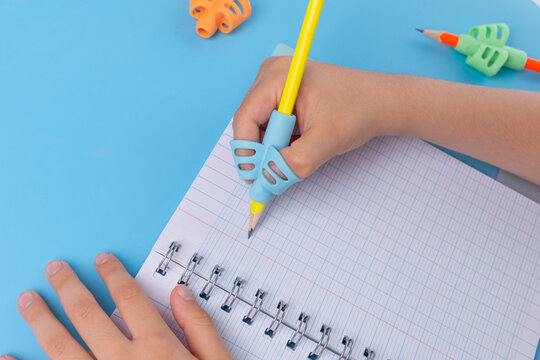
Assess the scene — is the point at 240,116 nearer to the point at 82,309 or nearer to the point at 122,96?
the point at 122,96

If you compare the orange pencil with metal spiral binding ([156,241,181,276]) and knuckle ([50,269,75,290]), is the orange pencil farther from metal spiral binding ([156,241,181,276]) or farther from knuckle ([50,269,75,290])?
knuckle ([50,269,75,290])

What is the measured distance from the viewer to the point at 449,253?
0.79 metres

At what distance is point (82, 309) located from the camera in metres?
0.64

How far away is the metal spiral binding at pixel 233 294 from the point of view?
68 centimetres

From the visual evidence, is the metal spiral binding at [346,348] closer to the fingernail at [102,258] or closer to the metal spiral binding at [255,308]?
the metal spiral binding at [255,308]

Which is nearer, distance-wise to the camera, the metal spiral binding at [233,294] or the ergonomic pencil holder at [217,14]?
the metal spiral binding at [233,294]

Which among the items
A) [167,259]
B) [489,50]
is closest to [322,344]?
[167,259]

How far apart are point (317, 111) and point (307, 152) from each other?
9 centimetres

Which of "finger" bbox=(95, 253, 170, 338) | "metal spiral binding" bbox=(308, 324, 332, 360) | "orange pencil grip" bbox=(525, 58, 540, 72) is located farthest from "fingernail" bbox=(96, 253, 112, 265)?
"orange pencil grip" bbox=(525, 58, 540, 72)

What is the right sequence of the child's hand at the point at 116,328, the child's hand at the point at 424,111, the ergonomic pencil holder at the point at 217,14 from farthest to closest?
the ergonomic pencil holder at the point at 217,14 → the child's hand at the point at 424,111 → the child's hand at the point at 116,328

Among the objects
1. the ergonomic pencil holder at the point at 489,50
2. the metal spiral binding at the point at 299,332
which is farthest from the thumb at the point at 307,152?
the ergonomic pencil holder at the point at 489,50

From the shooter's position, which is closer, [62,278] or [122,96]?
[62,278]

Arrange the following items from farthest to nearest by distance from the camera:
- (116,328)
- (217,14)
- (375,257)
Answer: (217,14) → (375,257) → (116,328)

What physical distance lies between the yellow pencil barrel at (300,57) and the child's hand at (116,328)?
1.06ft
